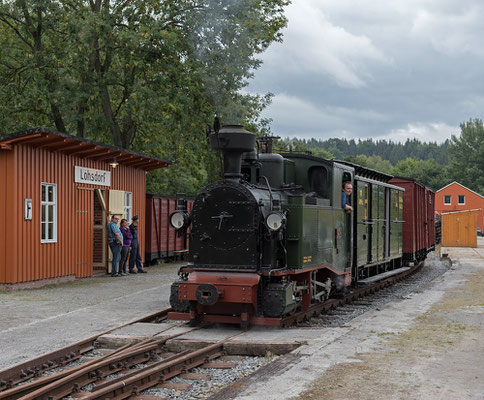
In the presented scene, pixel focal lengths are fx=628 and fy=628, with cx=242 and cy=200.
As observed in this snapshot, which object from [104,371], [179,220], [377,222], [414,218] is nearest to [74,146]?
[179,220]

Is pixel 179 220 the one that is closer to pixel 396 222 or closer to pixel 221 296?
pixel 221 296

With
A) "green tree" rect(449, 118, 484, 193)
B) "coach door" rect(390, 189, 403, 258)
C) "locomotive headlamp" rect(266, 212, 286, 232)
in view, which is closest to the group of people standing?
"coach door" rect(390, 189, 403, 258)

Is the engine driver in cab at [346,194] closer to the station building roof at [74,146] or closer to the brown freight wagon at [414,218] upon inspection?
the station building roof at [74,146]

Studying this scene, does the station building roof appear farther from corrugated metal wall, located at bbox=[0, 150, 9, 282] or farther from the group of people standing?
the group of people standing

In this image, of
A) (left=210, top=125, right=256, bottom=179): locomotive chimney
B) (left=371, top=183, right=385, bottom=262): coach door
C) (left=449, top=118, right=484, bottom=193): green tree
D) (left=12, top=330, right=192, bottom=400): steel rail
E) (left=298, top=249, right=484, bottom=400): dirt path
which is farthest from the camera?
(left=449, top=118, right=484, bottom=193): green tree

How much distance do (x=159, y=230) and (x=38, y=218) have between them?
7300mm

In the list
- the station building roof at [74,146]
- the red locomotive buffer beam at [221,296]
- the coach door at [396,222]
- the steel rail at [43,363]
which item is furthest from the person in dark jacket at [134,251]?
the steel rail at [43,363]

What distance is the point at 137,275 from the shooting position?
18.1m

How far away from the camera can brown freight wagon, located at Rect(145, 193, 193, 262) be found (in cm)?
2128

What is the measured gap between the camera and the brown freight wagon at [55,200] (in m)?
13.9

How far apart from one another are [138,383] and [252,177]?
15.3 feet

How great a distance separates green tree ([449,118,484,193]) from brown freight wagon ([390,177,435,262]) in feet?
221

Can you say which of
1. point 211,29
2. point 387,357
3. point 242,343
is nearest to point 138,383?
point 242,343

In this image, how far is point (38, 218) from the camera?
580 inches
